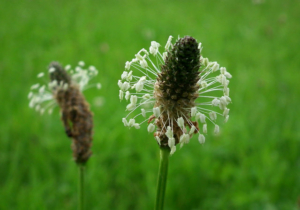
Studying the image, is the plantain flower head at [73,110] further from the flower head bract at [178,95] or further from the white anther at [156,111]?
the white anther at [156,111]

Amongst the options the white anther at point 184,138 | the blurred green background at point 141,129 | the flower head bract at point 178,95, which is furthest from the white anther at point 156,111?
the blurred green background at point 141,129

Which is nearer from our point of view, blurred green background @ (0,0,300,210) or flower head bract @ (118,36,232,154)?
flower head bract @ (118,36,232,154)

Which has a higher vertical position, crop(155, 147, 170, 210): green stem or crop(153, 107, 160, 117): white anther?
crop(153, 107, 160, 117): white anther

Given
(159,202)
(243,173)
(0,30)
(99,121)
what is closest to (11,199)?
(99,121)

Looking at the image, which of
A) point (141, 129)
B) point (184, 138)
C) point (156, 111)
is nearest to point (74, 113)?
point (156, 111)

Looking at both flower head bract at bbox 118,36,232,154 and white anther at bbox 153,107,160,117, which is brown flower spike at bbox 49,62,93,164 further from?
white anther at bbox 153,107,160,117

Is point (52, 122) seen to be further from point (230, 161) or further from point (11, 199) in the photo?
point (230, 161)

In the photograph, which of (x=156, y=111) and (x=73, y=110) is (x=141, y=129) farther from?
(x=156, y=111)

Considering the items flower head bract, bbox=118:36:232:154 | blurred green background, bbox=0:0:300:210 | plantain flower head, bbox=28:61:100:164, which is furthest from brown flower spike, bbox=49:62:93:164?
blurred green background, bbox=0:0:300:210
